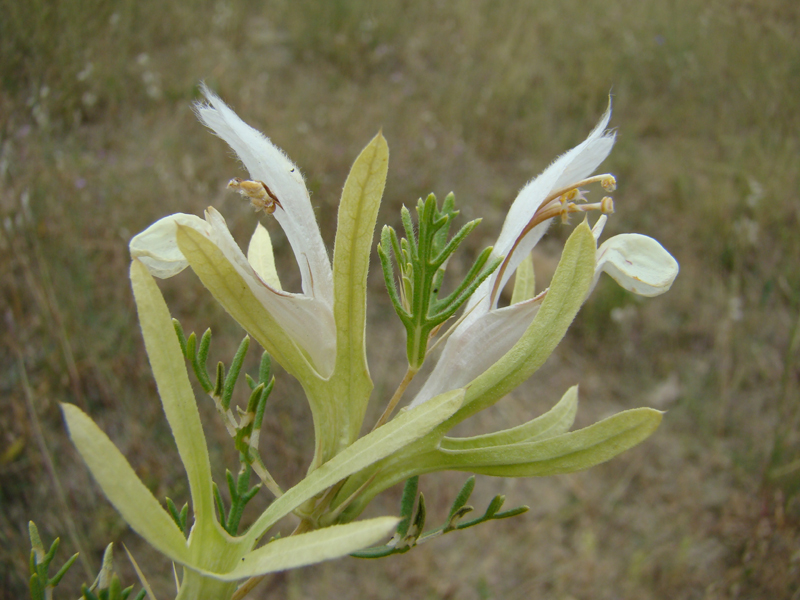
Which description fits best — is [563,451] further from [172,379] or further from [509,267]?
[172,379]

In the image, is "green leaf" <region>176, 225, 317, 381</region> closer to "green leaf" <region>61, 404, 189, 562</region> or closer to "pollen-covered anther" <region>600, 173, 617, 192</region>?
"green leaf" <region>61, 404, 189, 562</region>

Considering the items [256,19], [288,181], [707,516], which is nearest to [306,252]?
[288,181]

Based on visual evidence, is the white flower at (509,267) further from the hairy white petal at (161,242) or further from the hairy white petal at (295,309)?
the hairy white petal at (161,242)

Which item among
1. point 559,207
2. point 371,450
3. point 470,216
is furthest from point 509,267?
point 470,216

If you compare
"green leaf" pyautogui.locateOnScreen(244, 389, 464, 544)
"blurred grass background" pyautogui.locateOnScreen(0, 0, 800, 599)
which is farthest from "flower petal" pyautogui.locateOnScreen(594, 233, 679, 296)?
"blurred grass background" pyautogui.locateOnScreen(0, 0, 800, 599)

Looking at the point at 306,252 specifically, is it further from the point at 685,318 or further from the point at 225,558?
the point at 685,318

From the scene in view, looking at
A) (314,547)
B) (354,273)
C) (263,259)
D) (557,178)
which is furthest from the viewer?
(263,259)
